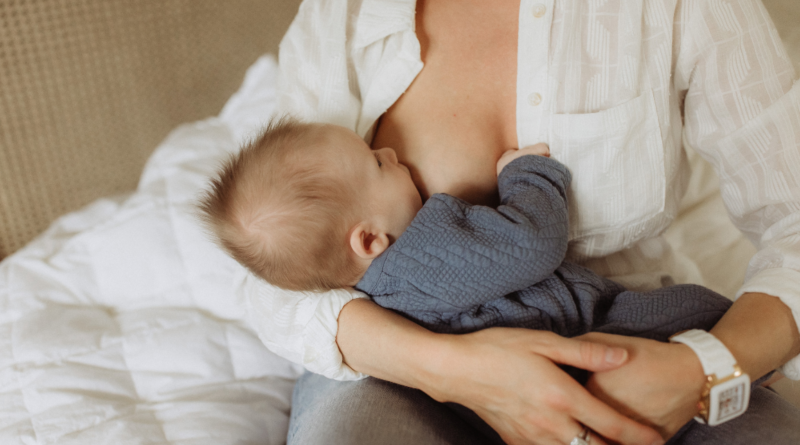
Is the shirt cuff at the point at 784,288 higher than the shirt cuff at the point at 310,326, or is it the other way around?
the shirt cuff at the point at 784,288

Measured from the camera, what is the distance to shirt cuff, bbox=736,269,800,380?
72 cm

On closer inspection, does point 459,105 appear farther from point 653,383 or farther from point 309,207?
point 653,383

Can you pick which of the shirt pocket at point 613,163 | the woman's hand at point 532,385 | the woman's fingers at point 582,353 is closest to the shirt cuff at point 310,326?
the woman's hand at point 532,385

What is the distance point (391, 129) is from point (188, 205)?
1.90 ft

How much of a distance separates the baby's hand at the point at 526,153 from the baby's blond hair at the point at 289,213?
277mm

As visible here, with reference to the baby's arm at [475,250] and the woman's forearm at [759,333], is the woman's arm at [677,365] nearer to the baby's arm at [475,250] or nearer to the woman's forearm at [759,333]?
the woman's forearm at [759,333]

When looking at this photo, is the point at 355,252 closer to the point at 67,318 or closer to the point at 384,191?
the point at 384,191

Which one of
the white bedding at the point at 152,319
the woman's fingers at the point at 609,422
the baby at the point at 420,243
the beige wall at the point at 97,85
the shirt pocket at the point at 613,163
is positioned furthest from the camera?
the beige wall at the point at 97,85

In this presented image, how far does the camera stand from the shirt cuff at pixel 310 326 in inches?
31.8

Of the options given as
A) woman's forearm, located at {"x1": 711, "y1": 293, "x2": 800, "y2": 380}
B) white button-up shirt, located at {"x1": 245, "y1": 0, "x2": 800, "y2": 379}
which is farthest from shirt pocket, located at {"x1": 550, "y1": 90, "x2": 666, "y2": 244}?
woman's forearm, located at {"x1": 711, "y1": 293, "x2": 800, "y2": 380}

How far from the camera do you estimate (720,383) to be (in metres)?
0.65

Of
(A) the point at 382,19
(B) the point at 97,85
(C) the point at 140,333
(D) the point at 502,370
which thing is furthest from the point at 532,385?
(B) the point at 97,85

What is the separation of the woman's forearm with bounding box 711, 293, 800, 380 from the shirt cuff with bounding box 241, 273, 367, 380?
545 mm

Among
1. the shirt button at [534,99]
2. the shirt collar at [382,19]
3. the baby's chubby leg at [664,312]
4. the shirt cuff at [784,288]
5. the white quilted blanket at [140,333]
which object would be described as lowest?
the white quilted blanket at [140,333]
